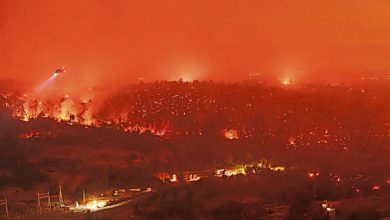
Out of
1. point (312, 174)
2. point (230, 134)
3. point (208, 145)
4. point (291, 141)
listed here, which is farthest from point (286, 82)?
point (312, 174)

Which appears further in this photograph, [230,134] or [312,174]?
[230,134]

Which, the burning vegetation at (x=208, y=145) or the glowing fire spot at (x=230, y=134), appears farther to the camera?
the glowing fire spot at (x=230, y=134)

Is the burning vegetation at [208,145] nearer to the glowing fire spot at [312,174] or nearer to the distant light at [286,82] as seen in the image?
the glowing fire spot at [312,174]

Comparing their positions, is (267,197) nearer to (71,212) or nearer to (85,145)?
(71,212)

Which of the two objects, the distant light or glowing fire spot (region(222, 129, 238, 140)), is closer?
glowing fire spot (region(222, 129, 238, 140))

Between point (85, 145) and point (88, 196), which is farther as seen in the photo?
point (85, 145)

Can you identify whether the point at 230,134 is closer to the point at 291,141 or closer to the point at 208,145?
the point at 208,145

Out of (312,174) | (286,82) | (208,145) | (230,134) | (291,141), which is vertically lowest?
(312,174)

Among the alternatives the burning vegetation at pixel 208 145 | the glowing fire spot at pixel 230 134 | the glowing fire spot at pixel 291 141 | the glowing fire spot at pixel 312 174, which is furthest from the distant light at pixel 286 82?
the glowing fire spot at pixel 312 174

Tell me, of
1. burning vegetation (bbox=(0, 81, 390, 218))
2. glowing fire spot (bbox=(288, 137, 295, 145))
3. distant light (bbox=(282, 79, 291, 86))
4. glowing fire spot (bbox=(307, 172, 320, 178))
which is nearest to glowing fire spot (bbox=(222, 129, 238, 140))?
burning vegetation (bbox=(0, 81, 390, 218))

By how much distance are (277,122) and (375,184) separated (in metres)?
9.05

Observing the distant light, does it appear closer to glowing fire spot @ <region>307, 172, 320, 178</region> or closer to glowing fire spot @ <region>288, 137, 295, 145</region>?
glowing fire spot @ <region>288, 137, 295, 145</region>

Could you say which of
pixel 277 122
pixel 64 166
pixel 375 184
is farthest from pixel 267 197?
pixel 277 122

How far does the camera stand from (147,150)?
1989 centimetres
